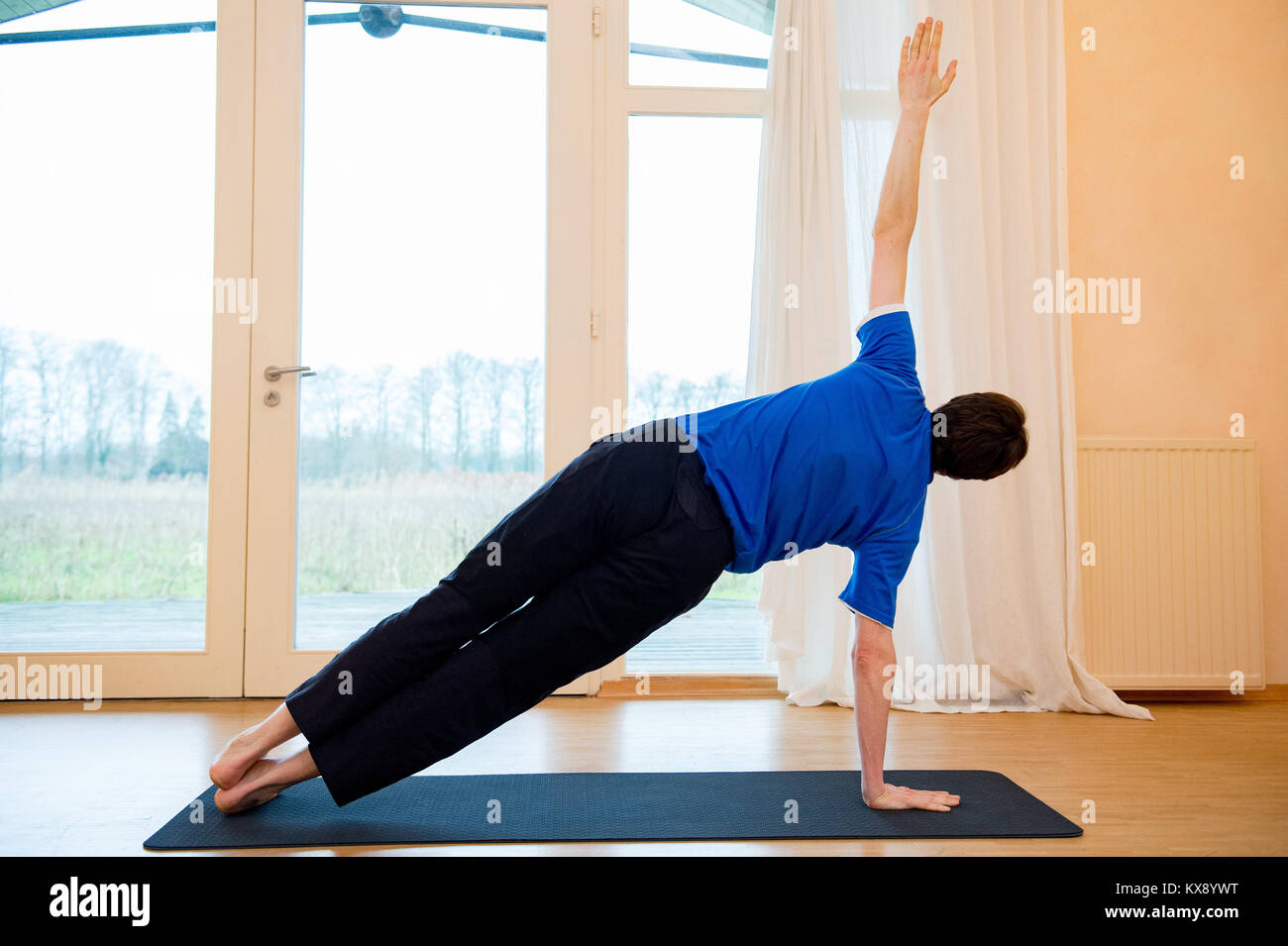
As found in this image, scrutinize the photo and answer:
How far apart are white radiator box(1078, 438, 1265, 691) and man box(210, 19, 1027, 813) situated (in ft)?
4.85

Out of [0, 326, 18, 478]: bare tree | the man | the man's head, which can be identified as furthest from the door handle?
the man's head

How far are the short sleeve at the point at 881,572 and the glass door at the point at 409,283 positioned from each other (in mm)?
1449

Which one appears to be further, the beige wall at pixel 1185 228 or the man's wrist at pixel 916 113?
the beige wall at pixel 1185 228

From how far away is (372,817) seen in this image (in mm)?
1802

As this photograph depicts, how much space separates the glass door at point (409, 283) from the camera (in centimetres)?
306

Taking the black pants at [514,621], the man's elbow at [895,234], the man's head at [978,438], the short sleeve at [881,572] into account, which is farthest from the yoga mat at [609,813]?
the man's elbow at [895,234]

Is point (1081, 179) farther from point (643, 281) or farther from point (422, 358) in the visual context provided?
point (422, 358)

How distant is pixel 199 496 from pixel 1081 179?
298 centimetres

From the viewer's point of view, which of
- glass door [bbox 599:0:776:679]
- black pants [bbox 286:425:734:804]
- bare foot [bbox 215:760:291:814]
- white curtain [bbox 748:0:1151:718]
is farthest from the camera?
glass door [bbox 599:0:776:679]

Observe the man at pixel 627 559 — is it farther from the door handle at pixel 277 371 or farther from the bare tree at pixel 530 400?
the door handle at pixel 277 371

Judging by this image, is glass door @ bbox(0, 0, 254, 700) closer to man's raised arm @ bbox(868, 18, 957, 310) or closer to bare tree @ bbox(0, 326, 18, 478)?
bare tree @ bbox(0, 326, 18, 478)

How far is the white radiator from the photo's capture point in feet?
9.80
